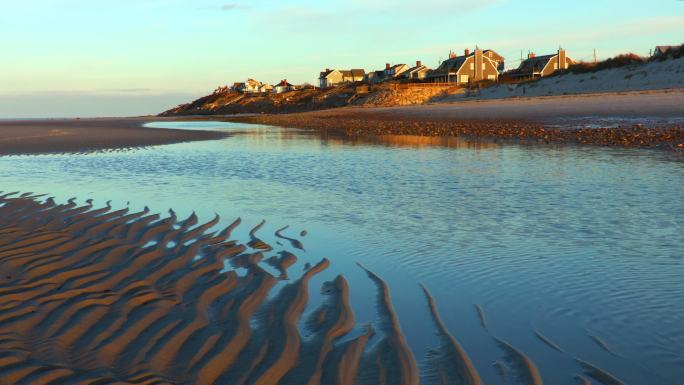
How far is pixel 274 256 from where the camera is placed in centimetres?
682

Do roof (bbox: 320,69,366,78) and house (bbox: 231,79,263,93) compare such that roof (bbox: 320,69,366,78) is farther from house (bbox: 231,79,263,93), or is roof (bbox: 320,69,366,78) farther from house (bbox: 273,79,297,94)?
house (bbox: 231,79,263,93)

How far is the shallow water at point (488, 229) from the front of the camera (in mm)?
4320

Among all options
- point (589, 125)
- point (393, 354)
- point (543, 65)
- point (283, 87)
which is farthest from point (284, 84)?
point (393, 354)

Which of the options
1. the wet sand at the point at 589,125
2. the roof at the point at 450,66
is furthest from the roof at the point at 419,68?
the wet sand at the point at 589,125

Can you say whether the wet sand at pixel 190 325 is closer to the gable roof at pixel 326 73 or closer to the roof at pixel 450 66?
the roof at pixel 450 66

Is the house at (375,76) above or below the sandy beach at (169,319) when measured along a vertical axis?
above

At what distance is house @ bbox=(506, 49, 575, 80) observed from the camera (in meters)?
89.0

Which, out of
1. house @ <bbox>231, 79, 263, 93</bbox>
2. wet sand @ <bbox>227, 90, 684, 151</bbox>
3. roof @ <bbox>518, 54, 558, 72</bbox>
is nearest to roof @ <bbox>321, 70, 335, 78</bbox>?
house @ <bbox>231, 79, 263, 93</bbox>

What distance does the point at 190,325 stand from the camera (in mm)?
4539

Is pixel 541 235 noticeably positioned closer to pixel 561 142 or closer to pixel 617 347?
pixel 617 347

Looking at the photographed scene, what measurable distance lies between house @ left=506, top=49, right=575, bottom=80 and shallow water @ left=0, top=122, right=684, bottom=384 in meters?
76.6

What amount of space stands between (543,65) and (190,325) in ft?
307

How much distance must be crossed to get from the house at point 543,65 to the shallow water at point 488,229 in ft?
251

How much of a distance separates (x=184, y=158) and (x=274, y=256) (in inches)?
531
